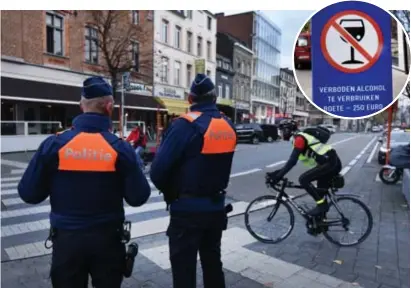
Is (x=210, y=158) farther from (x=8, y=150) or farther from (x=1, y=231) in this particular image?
(x=8, y=150)

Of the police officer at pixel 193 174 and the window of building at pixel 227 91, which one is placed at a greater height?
the window of building at pixel 227 91

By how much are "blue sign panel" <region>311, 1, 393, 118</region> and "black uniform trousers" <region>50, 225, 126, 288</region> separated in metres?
1.70

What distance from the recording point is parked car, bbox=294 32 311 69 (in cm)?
278

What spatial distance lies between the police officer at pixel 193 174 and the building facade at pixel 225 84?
124 feet

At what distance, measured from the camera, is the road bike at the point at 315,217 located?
17.0 feet

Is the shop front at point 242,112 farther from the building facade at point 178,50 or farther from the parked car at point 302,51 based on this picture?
the parked car at point 302,51

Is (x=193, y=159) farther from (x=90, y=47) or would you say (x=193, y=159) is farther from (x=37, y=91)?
(x=90, y=47)

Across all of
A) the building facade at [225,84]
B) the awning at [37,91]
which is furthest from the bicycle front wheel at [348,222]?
the building facade at [225,84]

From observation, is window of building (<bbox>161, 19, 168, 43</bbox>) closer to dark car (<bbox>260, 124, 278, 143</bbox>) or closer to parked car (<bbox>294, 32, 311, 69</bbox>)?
dark car (<bbox>260, 124, 278, 143</bbox>)

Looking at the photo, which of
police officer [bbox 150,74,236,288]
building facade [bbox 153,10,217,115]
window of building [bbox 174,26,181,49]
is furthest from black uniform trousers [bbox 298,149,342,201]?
window of building [bbox 174,26,181,49]

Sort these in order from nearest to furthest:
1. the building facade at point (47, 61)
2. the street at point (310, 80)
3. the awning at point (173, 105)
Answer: the street at point (310, 80)
the building facade at point (47, 61)
the awning at point (173, 105)

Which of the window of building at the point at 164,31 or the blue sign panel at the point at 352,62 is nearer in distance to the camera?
the blue sign panel at the point at 352,62

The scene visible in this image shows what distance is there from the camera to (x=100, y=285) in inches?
96.8

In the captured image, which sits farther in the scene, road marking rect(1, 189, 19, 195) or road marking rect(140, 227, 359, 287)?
road marking rect(1, 189, 19, 195)
